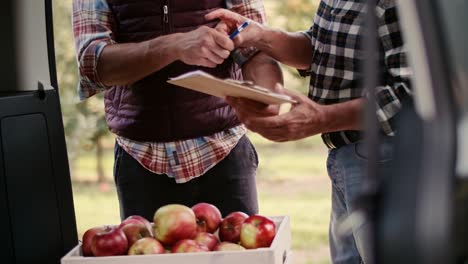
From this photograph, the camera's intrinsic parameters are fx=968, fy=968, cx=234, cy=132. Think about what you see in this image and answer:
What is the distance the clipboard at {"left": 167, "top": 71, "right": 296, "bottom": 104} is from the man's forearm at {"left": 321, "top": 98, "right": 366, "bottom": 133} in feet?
0.53

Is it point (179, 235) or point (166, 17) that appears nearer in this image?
point (179, 235)

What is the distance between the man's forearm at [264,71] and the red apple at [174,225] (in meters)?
0.57

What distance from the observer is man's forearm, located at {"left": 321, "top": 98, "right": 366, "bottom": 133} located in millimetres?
2281

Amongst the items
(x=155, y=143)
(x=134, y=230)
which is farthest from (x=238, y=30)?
(x=134, y=230)

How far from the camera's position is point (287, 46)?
2627 mm

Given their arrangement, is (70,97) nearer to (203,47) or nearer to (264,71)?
(264,71)

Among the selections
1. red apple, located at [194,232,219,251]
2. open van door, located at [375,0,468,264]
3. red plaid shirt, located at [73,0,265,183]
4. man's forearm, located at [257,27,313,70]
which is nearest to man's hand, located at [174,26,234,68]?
man's forearm, located at [257,27,313,70]

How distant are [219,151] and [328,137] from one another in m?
0.37

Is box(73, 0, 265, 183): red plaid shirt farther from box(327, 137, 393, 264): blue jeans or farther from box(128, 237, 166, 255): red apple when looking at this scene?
box(128, 237, 166, 255): red apple

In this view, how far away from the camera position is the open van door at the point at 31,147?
213 cm

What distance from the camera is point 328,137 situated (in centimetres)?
248

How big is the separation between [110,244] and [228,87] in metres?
0.44

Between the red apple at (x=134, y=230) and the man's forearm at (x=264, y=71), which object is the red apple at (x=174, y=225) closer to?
the red apple at (x=134, y=230)

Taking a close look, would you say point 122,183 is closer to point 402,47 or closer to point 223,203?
point 223,203
